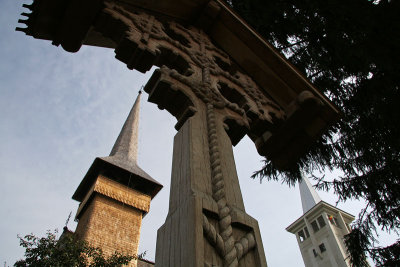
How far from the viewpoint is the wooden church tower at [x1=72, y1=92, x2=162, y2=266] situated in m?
20.8

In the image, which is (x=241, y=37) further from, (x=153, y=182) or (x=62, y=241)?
(x=153, y=182)

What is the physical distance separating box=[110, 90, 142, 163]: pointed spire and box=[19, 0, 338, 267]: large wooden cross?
2640cm

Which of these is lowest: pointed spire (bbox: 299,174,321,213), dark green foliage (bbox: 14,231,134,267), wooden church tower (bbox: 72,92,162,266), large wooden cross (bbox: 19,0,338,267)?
large wooden cross (bbox: 19,0,338,267)

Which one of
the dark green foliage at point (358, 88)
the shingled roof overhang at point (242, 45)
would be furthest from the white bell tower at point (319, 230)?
the shingled roof overhang at point (242, 45)

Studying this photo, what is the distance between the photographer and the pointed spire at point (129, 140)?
29.5 meters

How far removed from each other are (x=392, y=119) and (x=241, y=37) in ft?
7.41

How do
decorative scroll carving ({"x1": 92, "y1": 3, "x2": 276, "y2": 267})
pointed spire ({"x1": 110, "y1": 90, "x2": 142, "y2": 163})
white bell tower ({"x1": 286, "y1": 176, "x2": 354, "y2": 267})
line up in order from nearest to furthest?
decorative scroll carving ({"x1": 92, "y1": 3, "x2": 276, "y2": 267}) → pointed spire ({"x1": 110, "y1": 90, "x2": 142, "y2": 163}) → white bell tower ({"x1": 286, "y1": 176, "x2": 354, "y2": 267})

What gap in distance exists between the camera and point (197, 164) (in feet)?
5.50

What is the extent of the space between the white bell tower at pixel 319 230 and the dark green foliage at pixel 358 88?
3621 centimetres

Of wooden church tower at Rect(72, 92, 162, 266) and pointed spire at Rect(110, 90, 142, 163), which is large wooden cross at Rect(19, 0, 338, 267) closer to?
wooden church tower at Rect(72, 92, 162, 266)

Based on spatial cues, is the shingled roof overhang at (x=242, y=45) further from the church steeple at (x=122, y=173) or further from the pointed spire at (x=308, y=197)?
the pointed spire at (x=308, y=197)

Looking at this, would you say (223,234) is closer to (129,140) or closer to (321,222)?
(129,140)

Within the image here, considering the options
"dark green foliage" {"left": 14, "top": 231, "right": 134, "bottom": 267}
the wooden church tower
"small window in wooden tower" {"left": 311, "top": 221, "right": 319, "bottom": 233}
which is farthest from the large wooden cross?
"small window in wooden tower" {"left": 311, "top": 221, "right": 319, "bottom": 233}

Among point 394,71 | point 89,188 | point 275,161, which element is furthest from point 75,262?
A: point 89,188
